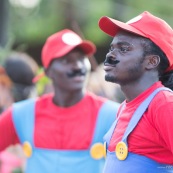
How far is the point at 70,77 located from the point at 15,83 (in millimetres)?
1829

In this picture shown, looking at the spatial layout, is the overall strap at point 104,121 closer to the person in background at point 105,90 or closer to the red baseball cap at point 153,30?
the red baseball cap at point 153,30

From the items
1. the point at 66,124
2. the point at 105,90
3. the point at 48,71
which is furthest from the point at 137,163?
the point at 105,90

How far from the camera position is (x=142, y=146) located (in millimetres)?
4324

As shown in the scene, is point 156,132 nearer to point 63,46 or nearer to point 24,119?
point 24,119

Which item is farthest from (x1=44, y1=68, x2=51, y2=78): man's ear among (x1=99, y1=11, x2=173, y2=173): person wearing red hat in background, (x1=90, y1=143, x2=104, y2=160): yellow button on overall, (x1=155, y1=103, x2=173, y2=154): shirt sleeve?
(x1=155, y1=103, x2=173, y2=154): shirt sleeve

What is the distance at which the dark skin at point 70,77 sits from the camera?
20.8ft

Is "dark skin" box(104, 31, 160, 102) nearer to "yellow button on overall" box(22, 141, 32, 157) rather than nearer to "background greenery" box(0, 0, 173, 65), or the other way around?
"yellow button on overall" box(22, 141, 32, 157)

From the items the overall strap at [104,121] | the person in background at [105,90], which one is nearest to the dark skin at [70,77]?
the overall strap at [104,121]

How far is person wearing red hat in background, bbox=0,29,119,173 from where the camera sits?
6074 mm

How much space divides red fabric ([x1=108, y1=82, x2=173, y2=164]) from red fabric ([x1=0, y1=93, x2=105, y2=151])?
1692 millimetres

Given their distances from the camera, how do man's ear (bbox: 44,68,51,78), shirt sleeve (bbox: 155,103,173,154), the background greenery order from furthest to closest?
the background greenery
man's ear (bbox: 44,68,51,78)
shirt sleeve (bbox: 155,103,173,154)

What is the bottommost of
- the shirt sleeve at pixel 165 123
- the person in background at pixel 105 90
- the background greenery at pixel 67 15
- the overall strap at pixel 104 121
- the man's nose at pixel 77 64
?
the background greenery at pixel 67 15

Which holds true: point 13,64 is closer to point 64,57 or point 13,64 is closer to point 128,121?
point 64,57

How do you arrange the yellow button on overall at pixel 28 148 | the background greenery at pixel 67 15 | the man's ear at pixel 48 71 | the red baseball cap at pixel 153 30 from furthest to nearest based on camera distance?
the background greenery at pixel 67 15 < the man's ear at pixel 48 71 < the yellow button on overall at pixel 28 148 < the red baseball cap at pixel 153 30
